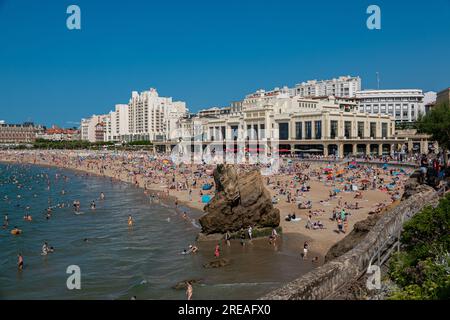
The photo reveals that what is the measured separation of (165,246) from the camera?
24688 mm

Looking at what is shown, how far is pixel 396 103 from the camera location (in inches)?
4929

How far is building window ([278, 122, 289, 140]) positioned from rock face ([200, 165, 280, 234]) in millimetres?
66922

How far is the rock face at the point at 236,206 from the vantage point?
2544cm

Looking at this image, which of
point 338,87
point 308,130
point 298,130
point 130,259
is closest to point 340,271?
point 130,259

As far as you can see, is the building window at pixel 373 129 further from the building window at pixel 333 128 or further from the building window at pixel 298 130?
the building window at pixel 298 130

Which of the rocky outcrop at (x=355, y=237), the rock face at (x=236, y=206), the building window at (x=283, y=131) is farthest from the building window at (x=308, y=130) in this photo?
the rocky outcrop at (x=355, y=237)

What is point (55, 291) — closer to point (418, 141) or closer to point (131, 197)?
point (131, 197)

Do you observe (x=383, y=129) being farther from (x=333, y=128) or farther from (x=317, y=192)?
(x=317, y=192)

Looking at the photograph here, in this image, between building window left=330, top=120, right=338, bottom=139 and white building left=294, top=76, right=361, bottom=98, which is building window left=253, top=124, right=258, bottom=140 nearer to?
building window left=330, top=120, right=338, bottom=139

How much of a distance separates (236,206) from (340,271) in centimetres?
1674

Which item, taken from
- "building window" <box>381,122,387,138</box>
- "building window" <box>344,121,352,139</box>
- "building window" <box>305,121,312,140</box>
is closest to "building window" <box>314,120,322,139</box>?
"building window" <box>305,121,312,140</box>

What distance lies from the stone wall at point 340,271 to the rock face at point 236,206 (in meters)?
12.9
